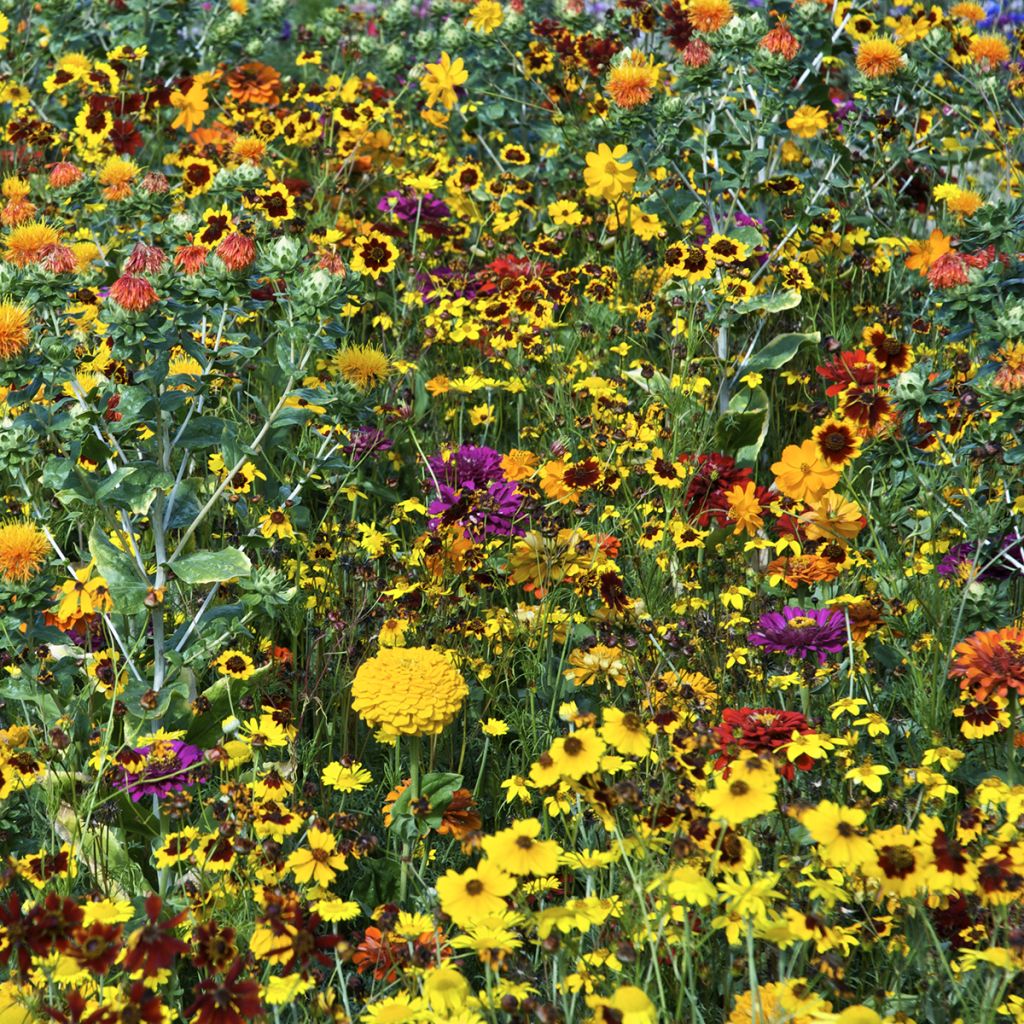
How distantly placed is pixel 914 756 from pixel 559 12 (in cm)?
359

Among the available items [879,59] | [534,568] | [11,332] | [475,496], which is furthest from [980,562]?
[11,332]

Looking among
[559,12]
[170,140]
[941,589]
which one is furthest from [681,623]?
[170,140]

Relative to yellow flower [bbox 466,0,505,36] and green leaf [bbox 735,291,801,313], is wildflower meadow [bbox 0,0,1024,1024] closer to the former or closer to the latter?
green leaf [bbox 735,291,801,313]

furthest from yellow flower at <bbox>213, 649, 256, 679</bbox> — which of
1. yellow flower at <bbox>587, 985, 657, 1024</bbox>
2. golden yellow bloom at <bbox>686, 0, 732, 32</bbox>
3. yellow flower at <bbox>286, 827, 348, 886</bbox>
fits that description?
golden yellow bloom at <bbox>686, 0, 732, 32</bbox>

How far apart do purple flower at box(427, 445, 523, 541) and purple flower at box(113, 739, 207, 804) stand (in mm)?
813

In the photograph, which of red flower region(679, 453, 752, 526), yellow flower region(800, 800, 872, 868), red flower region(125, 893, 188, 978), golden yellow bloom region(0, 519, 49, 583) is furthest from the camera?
red flower region(679, 453, 752, 526)

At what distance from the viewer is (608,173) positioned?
12.8 ft

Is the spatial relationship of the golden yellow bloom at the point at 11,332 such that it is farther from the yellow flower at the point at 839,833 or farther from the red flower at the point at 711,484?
the red flower at the point at 711,484

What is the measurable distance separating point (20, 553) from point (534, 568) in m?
1.03

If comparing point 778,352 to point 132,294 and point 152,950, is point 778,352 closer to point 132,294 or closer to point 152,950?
point 132,294

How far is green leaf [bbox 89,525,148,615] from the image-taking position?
7.48 feet

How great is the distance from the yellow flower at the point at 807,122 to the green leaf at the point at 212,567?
7.42 feet

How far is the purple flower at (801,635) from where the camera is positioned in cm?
245

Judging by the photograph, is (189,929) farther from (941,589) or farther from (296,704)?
(941,589)
